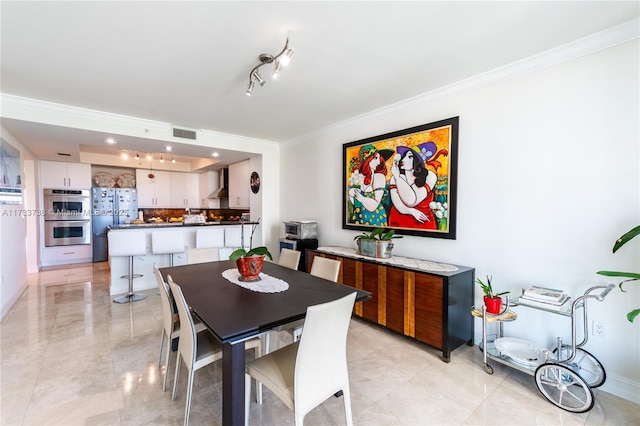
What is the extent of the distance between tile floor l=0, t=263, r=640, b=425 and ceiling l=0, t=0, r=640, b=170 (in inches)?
98.0

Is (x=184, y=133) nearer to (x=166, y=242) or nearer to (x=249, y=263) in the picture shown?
(x=166, y=242)

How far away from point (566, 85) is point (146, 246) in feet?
17.0

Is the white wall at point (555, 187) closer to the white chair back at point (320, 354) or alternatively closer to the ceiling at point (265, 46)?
the ceiling at point (265, 46)

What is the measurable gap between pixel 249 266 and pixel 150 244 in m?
3.07

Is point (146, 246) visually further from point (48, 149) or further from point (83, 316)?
point (48, 149)

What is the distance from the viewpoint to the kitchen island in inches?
172

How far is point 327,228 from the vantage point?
14.3 feet

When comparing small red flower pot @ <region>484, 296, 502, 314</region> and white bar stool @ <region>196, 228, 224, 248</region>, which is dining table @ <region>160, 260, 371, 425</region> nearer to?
small red flower pot @ <region>484, 296, 502, 314</region>

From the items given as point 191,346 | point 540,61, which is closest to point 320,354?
point 191,346

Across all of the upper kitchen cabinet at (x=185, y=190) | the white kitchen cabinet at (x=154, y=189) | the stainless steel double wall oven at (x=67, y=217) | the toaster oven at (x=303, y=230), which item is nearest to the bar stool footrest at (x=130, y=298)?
the toaster oven at (x=303, y=230)

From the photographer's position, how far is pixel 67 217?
628 centimetres

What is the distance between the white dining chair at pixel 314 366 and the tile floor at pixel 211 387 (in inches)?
18.1

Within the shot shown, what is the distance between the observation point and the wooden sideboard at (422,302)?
8.14 ft

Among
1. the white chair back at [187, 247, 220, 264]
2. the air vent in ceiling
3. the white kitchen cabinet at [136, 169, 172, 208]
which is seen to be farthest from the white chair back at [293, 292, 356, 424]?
the white kitchen cabinet at [136, 169, 172, 208]
